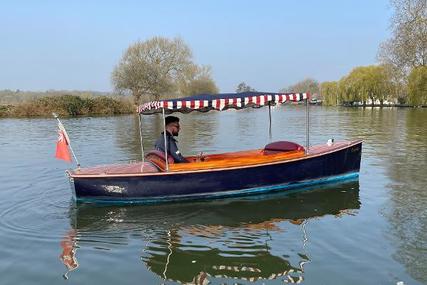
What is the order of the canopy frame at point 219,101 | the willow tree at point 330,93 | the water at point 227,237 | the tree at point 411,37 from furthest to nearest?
the willow tree at point 330,93 → the tree at point 411,37 → the canopy frame at point 219,101 → the water at point 227,237

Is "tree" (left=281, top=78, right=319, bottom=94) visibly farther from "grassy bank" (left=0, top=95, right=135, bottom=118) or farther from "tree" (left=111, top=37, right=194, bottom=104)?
"grassy bank" (left=0, top=95, right=135, bottom=118)

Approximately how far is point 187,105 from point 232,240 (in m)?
3.59

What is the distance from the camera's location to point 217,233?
8070 mm

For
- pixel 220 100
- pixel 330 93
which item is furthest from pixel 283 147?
pixel 330 93

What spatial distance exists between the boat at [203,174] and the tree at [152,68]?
181 feet

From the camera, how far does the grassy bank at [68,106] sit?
53.5m

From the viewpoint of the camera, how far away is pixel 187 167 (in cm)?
997

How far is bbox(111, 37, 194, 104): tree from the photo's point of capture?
66.1m

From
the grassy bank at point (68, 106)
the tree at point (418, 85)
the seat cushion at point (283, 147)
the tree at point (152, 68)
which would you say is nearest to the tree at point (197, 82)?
the tree at point (152, 68)

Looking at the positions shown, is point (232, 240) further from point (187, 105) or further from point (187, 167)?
point (187, 105)

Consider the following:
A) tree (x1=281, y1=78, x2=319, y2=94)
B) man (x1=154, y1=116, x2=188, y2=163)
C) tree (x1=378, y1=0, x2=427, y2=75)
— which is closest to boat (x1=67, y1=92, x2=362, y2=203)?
man (x1=154, y1=116, x2=188, y2=163)

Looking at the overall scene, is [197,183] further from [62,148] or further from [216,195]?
[62,148]

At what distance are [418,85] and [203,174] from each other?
44233 millimetres

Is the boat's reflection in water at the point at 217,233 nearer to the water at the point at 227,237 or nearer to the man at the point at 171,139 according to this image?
the water at the point at 227,237
